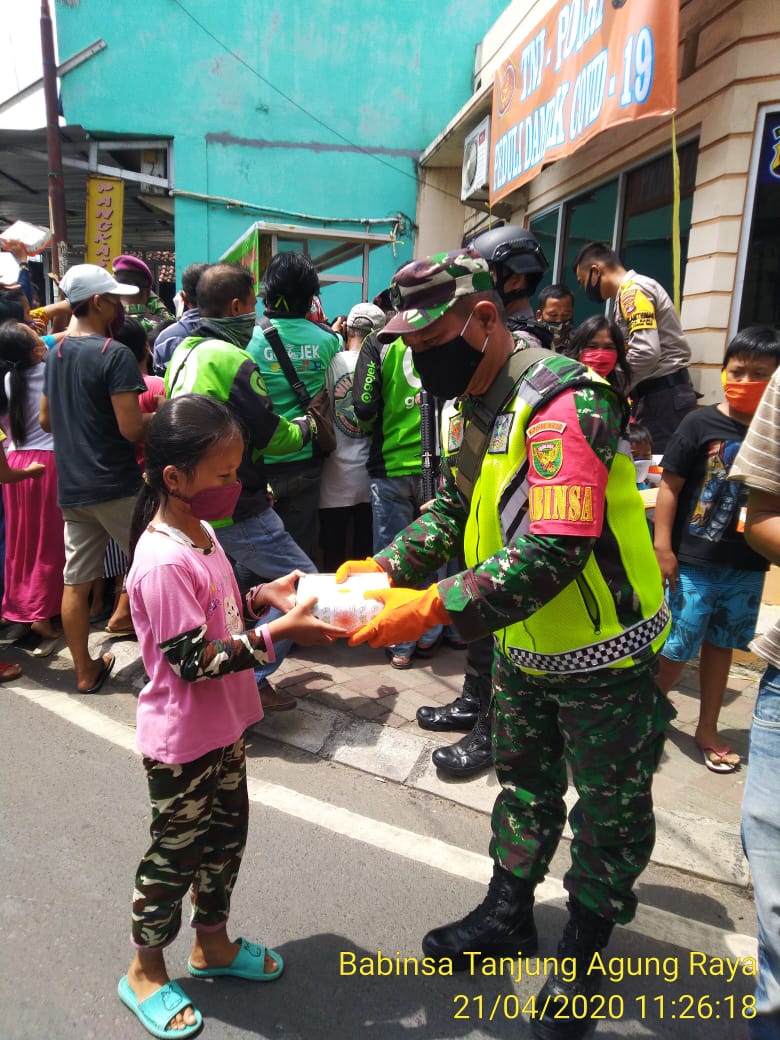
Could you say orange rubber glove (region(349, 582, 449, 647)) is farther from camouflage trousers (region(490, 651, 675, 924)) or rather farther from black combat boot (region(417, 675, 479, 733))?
black combat boot (region(417, 675, 479, 733))

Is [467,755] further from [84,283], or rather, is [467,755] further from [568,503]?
[84,283]

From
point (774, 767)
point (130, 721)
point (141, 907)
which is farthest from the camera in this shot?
point (130, 721)

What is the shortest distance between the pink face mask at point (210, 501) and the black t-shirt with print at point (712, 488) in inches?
84.6

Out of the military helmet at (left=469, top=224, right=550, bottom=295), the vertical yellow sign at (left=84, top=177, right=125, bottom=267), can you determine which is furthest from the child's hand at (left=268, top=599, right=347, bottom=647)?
the vertical yellow sign at (left=84, top=177, right=125, bottom=267)

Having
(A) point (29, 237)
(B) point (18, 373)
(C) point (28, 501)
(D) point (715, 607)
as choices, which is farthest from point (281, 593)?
(A) point (29, 237)

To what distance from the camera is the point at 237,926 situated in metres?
2.31

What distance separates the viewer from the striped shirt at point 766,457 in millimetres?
1543

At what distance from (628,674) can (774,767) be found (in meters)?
0.40

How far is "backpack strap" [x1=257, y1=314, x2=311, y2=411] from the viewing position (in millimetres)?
3951

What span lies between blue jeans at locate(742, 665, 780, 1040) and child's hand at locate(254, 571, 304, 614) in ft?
3.87

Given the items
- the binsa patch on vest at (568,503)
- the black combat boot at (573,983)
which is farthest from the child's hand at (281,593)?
the black combat boot at (573,983)

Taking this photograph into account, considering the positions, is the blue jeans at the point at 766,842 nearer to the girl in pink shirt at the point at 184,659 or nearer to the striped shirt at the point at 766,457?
the striped shirt at the point at 766,457

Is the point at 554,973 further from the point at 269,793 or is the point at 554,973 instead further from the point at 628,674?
the point at 269,793

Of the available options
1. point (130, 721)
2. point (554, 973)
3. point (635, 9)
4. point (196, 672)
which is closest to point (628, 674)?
point (554, 973)
